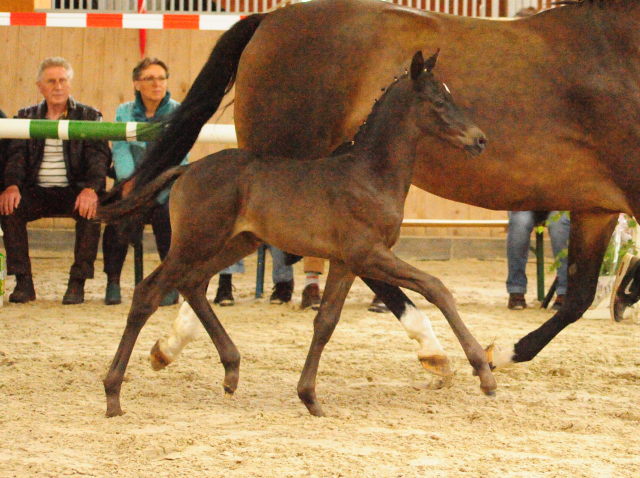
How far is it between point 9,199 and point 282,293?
213cm

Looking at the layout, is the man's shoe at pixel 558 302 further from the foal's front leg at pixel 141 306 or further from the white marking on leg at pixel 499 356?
the foal's front leg at pixel 141 306

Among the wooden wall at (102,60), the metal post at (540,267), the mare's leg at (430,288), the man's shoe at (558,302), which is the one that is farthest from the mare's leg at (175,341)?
the wooden wall at (102,60)

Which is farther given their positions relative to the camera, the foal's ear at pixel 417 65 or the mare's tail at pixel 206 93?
the mare's tail at pixel 206 93

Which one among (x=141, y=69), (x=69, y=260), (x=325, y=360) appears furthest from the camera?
(x=69, y=260)

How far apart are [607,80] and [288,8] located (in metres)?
1.48

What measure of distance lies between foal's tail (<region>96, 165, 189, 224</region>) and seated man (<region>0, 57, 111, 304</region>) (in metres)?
2.79

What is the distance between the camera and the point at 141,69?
237 inches

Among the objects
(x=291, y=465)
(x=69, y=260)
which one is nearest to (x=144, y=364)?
(x=291, y=465)

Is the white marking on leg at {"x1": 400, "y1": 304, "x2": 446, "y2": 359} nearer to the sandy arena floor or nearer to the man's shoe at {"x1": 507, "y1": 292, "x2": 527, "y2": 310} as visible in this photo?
the sandy arena floor

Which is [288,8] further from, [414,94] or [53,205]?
[53,205]

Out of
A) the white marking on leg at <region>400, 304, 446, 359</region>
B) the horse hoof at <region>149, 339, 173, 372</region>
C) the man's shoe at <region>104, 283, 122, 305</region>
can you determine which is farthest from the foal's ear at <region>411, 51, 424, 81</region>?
the man's shoe at <region>104, 283, 122, 305</region>

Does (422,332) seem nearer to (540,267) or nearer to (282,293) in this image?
(282,293)

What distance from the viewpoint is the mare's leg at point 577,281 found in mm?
3783

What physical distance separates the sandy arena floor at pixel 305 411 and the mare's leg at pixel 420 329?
0.15 m
